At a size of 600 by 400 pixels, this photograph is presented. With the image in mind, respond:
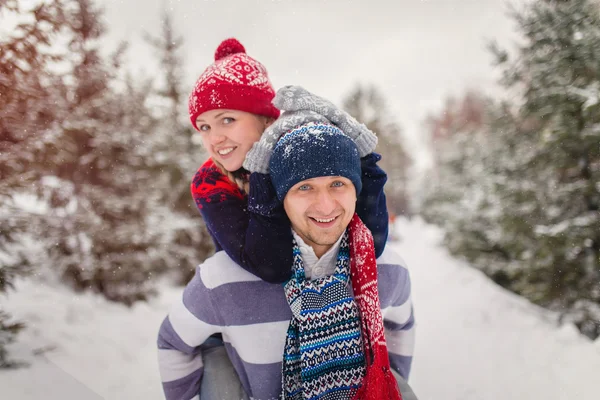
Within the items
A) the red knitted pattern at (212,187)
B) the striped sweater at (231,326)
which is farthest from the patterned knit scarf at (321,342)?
the red knitted pattern at (212,187)

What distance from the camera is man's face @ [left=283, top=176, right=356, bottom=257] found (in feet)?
5.71

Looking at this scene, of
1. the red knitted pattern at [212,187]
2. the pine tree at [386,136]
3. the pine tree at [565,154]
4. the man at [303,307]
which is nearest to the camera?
the man at [303,307]

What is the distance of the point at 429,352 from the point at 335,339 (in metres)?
4.09

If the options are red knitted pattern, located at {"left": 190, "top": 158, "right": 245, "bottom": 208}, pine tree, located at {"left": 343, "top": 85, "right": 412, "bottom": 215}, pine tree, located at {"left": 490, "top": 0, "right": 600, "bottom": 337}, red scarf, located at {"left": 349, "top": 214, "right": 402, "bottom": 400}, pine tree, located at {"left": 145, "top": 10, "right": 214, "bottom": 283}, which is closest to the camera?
red scarf, located at {"left": 349, "top": 214, "right": 402, "bottom": 400}

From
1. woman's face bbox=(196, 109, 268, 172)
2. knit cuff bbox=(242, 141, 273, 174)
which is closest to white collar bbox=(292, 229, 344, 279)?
knit cuff bbox=(242, 141, 273, 174)

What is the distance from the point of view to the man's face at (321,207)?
1741 millimetres

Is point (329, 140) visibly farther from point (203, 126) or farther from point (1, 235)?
point (1, 235)

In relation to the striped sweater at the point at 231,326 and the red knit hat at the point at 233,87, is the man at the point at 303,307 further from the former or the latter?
the red knit hat at the point at 233,87

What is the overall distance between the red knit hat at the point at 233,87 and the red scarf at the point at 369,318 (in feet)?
3.98

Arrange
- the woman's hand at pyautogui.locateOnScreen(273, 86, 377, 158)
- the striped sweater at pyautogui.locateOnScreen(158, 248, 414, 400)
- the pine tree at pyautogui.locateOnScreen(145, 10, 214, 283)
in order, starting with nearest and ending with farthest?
the striped sweater at pyautogui.locateOnScreen(158, 248, 414, 400) → the woman's hand at pyautogui.locateOnScreen(273, 86, 377, 158) → the pine tree at pyautogui.locateOnScreen(145, 10, 214, 283)

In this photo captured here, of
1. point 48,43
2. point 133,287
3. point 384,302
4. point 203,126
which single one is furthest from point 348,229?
point 133,287

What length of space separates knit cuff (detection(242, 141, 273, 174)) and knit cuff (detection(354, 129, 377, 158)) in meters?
0.53

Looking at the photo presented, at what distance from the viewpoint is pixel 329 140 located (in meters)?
1.71

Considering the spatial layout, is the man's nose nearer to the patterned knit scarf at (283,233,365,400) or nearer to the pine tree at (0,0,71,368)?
the patterned knit scarf at (283,233,365,400)
